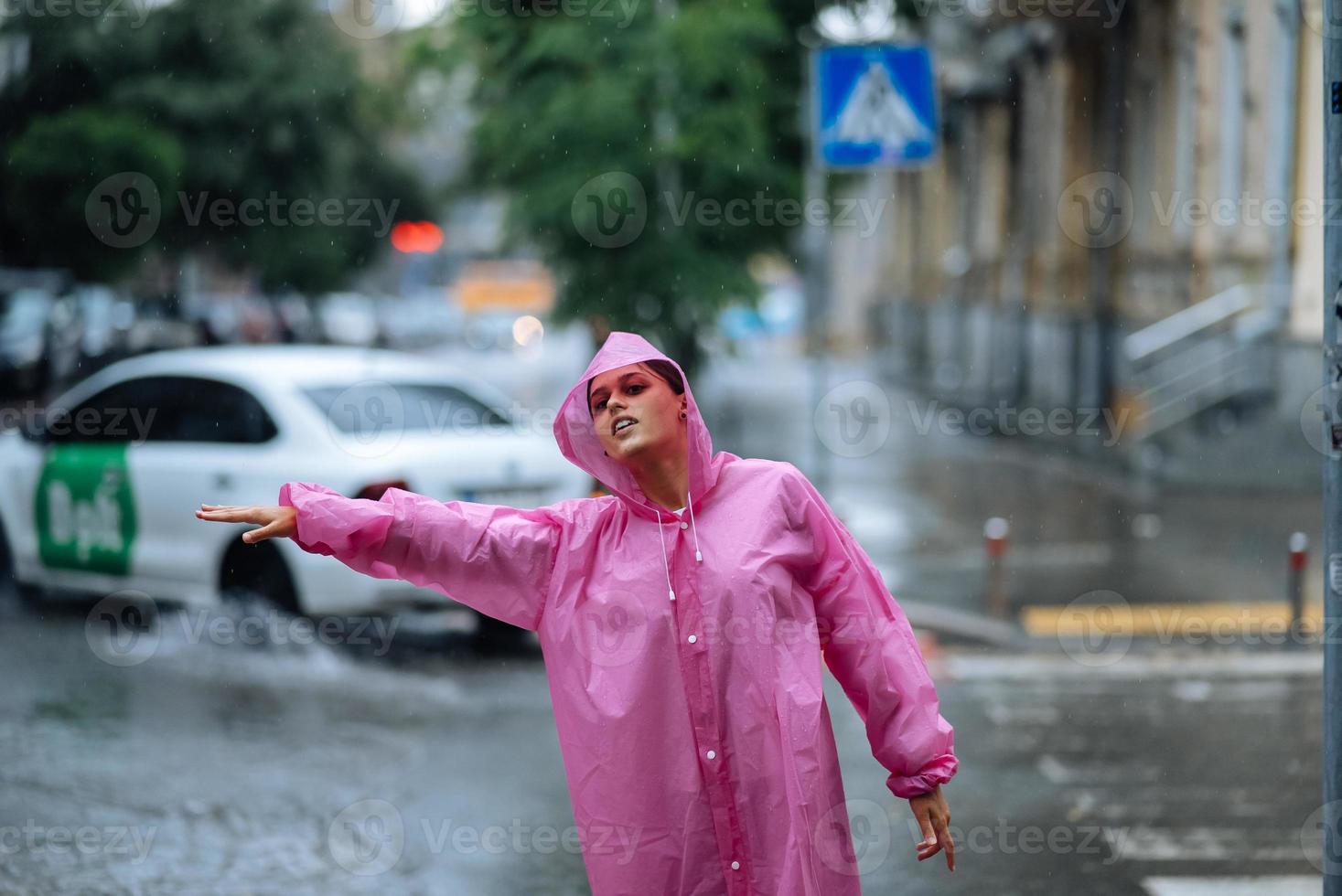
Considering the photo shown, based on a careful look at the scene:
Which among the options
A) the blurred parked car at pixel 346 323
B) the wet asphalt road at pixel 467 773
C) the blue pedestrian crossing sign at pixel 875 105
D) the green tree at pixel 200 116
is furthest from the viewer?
the blurred parked car at pixel 346 323

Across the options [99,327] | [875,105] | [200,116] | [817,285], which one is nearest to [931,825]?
[875,105]

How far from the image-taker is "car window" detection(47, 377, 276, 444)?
8.98 meters

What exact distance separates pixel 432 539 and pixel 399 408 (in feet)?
19.2

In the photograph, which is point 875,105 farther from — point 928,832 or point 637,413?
point 928,832

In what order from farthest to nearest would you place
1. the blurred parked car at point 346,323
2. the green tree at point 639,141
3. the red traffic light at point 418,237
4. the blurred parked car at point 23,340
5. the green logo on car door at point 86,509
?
1. the blurred parked car at point 346,323
2. the blurred parked car at point 23,340
3. the red traffic light at point 418,237
4. the green tree at point 639,141
5. the green logo on car door at point 86,509

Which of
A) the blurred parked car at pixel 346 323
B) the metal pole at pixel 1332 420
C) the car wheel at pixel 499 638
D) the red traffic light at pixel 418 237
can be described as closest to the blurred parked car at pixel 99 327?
the red traffic light at pixel 418 237

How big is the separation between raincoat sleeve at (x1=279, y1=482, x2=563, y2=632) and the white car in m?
5.05

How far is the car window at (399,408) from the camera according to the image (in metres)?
8.82

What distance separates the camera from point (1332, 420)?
144 inches

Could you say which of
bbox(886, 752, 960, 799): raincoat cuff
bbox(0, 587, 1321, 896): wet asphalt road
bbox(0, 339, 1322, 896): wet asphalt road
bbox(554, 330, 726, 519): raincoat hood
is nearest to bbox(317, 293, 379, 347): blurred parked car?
bbox(0, 339, 1322, 896): wet asphalt road

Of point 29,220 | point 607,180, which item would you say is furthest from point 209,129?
point 607,180

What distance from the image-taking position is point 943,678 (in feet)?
28.0

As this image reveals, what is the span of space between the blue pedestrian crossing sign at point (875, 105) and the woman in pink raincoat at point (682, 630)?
22.9ft

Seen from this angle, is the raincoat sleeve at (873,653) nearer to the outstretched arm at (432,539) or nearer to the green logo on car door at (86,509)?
the outstretched arm at (432,539)
